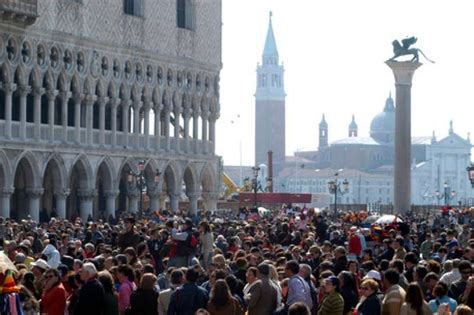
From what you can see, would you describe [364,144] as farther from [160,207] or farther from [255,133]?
[160,207]

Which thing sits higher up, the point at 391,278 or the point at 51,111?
the point at 51,111

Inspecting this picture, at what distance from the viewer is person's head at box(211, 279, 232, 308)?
14.2 meters

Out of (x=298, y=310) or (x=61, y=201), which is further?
(x=61, y=201)

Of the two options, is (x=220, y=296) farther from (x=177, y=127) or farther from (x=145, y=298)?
(x=177, y=127)

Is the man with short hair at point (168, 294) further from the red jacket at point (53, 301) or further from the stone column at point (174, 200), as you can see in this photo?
the stone column at point (174, 200)

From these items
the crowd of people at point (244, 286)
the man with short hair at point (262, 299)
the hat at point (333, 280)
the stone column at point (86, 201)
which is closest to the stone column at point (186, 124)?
the stone column at point (86, 201)

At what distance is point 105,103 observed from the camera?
184 ft

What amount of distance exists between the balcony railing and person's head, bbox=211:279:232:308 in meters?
35.1

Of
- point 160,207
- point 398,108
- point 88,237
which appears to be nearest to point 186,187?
point 160,207

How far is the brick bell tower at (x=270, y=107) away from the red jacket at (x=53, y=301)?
164m

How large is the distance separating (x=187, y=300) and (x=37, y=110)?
3698 centimetres

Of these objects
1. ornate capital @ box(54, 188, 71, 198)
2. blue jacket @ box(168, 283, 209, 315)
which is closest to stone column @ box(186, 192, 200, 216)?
ornate capital @ box(54, 188, 71, 198)

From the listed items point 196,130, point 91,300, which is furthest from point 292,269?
point 196,130

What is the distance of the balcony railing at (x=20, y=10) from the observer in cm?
4856
